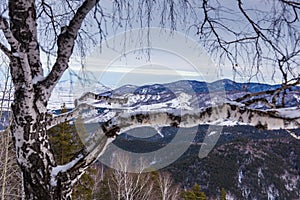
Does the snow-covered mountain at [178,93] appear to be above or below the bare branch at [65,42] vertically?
below

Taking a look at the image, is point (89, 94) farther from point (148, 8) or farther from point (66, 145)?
point (66, 145)

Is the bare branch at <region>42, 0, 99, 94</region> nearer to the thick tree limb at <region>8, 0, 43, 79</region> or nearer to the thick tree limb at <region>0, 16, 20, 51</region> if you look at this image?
the thick tree limb at <region>8, 0, 43, 79</region>

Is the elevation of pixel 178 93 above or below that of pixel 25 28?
below

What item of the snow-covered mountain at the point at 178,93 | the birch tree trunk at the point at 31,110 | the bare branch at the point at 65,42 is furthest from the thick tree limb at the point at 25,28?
the snow-covered mountain at the point at 178,93

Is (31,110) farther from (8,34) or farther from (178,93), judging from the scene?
(178,93)

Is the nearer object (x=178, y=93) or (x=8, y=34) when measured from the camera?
(x=8, y=34)

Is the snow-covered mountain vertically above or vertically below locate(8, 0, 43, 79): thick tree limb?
below

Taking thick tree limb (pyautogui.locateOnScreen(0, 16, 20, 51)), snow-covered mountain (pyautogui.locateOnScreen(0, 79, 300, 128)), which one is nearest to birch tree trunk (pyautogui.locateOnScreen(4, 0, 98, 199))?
thick tree limb (pyautogui.locateOnScreen(0, 16, 20, 51))

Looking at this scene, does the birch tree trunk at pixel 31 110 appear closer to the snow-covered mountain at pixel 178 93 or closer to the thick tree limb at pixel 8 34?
the thick tree limb at pixel 8 34

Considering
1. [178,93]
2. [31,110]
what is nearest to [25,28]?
[31,110]

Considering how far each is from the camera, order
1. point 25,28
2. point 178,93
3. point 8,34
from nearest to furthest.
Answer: point 8,34, point 25,28, point 178,93

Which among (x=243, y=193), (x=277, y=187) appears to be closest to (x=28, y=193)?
(x=243, y=193)
